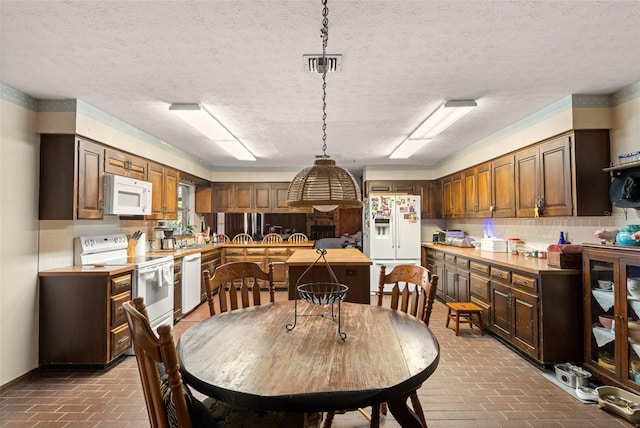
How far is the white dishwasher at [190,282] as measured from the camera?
4422 mm

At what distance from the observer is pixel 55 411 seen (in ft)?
7.59

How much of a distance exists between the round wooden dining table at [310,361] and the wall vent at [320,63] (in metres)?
1.67

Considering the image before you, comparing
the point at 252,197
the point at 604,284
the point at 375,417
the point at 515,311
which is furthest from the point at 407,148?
the point at 375,417

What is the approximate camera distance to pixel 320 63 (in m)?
2.25

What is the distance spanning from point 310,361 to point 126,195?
3.14 metres

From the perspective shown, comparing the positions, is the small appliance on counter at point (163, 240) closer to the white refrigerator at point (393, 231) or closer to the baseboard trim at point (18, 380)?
the baseboard trim at point (18, 380)

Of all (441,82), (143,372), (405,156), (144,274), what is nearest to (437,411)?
(143,372)

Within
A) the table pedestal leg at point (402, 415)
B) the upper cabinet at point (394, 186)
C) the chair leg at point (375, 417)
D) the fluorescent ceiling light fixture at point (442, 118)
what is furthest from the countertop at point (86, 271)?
the upper cabinet at point (394, 186)

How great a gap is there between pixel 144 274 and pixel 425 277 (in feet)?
8.98

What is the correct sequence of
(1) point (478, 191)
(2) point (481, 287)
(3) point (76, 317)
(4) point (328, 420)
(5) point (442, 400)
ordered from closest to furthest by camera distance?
(4) point (328, 420) < (5) point (442, 400) < (3) point (76, 317) < (2) point (481, 287) < (1) point (478, 191)

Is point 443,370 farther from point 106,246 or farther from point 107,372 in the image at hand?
point 106,246

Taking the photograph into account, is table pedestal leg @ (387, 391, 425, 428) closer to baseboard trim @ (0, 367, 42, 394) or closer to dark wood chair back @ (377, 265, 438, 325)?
dark wood chair back @ (377, 265, 438, 325)

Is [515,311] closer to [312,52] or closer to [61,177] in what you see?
[312,52]

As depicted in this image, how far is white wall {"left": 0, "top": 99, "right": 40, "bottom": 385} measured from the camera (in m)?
2.58
